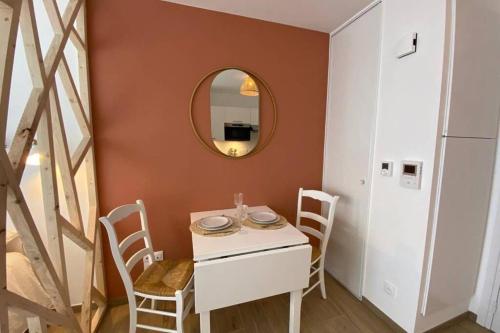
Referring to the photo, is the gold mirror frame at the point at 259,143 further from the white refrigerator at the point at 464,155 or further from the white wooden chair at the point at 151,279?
the white refrigerator at the point at 464,155

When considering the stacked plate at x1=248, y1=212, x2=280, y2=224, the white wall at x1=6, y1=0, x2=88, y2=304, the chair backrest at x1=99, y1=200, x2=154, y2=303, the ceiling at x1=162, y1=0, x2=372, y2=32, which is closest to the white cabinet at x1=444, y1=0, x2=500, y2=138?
the ceiling at x1=162, y1=0, x2=372, y2=32

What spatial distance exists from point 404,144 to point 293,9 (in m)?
1.42

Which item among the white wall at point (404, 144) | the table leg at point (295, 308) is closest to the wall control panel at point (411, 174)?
the white wall at point (404, 144)

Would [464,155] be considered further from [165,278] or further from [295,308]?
[165,278]

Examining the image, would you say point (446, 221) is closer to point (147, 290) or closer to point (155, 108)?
point (147, 290)

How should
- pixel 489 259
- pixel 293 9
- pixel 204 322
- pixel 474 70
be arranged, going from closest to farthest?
pixel 204 322, pixel 474 70, pixel 489 259, pixel 293 9

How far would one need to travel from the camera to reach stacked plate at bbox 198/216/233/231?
5.11 feet

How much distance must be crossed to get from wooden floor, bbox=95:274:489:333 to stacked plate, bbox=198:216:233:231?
79cm

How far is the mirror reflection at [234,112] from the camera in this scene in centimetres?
199

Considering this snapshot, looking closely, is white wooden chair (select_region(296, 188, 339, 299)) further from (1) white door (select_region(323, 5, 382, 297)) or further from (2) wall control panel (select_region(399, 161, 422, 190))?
(2) wall control panel (select_region(399, 161, 422, 190))

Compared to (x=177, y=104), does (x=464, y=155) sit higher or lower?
lower

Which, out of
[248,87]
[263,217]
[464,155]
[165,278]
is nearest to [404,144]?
[464,155]

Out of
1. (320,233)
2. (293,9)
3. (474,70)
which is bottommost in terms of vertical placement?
(320,233)

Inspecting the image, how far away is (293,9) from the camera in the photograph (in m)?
1.87
